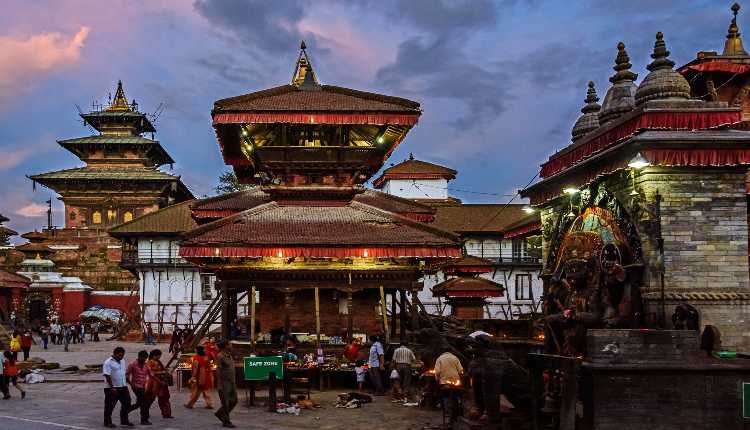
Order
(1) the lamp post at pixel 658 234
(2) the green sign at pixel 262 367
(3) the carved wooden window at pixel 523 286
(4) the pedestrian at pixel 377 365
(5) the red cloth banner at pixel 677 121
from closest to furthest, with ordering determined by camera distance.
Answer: (1) the lamp post at pixel 658 234
(5) the red cloth banner at pixel 677 121
(2) the green sign at pixel 262 367
(4) the pedestrian at pixel 377 365
(3) the carved wooden window at pixel 523 286

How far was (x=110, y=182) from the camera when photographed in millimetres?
65438

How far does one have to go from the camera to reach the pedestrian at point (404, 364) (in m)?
19.6

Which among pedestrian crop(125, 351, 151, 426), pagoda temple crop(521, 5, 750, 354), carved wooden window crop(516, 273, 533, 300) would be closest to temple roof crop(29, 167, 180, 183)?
carved wooden window crop(516, 273, 533, 300)

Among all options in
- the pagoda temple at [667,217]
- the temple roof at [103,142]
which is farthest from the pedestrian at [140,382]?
the temple roof at [103,142]

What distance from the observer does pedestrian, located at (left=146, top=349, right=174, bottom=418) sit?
50.8ft

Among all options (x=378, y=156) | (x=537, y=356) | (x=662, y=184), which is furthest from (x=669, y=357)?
(x=378, y=156)

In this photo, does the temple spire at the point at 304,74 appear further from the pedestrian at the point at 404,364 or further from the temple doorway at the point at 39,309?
the temple doorway at the point at 39,309

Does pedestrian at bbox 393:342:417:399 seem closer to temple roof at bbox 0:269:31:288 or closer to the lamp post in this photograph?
the lamp post

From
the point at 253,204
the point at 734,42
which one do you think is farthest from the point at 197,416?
the point at 734,42

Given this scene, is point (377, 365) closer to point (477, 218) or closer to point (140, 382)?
point (140, 382)

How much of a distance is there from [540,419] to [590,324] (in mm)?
2428

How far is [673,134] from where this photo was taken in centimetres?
1521

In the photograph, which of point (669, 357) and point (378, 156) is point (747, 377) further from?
point (378, 156)

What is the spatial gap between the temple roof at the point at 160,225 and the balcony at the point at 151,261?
1745 mm
